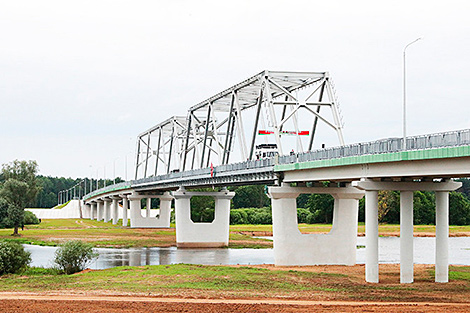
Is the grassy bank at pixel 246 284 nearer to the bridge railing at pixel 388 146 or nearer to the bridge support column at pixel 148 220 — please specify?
the bridge railing at pixel 388 146

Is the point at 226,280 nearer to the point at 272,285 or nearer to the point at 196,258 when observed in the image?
the point at 272,285

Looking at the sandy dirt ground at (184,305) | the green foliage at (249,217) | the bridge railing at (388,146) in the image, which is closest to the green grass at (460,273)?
the bridge railing at (388,146)

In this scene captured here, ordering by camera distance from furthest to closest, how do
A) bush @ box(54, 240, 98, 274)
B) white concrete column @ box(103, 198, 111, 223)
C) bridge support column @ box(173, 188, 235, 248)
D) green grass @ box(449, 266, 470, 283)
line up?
1. white concrete column @ box(103, 198, 111, 223)
2. bridge support column @ box(173, 188, 235, 248)
3. bush @ box(54, 240, 98, 274)
4. green grass @ box(449, 266, 470, 283)

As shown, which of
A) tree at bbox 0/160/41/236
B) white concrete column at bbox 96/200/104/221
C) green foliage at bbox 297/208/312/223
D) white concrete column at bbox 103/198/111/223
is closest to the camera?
tree at bbox 0/160/41/236

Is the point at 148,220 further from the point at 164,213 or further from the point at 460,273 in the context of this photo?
the point at 460,273

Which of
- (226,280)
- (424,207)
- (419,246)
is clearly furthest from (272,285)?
(424,207)

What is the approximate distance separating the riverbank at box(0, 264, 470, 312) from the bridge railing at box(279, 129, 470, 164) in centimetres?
776

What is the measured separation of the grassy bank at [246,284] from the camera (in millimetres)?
33469

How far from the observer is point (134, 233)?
10475 cm

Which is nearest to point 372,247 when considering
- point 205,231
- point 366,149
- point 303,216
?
point 366,149

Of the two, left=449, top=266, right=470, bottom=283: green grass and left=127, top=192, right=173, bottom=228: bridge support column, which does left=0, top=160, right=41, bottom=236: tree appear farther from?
left=449, top=266, right=470, bottom=283: green grass

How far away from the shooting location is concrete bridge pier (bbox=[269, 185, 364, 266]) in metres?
53.2

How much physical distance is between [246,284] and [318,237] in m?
16.8

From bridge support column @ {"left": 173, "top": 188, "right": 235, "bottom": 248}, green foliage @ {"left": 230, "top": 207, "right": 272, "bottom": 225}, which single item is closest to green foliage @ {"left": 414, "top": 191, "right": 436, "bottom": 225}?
green foliage @ {"left": 230, "top": 207, "right": 272, "bottom": 225}
